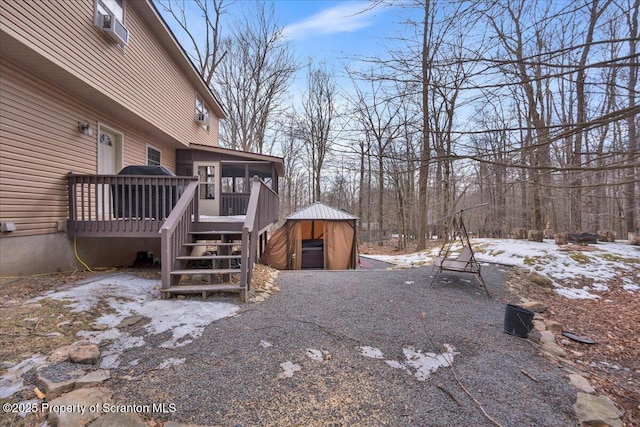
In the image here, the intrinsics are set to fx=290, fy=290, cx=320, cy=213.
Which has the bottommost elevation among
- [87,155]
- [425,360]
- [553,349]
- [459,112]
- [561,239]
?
[553,349]

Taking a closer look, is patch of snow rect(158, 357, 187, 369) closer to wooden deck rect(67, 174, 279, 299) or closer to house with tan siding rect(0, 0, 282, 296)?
house with tan siding rect(0, 0, 282, 296)

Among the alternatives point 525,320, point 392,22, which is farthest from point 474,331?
point 392,22

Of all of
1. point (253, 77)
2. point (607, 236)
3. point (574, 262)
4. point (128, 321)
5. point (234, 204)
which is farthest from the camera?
point (253, 77)

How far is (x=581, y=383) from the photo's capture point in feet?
8.49

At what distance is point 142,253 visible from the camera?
253 inches

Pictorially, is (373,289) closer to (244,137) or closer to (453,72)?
(453,72)

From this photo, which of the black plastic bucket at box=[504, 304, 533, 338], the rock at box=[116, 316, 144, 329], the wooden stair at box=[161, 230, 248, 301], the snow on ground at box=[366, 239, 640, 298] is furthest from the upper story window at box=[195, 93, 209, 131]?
the black plastic bucket at box=[504, 304, 533, 338]

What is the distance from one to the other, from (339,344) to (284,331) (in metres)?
0.64

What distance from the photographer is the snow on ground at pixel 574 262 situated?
5.93 metres

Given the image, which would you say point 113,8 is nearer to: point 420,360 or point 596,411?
point 420,360

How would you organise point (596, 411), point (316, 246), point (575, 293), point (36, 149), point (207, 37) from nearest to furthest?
point (596, 411)
point (36, 149)
point (575, 293)
point (316, 246)
point (207, 37)

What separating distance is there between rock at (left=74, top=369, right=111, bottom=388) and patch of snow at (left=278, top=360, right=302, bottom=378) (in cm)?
137

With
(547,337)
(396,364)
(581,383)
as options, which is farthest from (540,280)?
(396,364)

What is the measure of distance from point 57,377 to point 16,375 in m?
0.34
